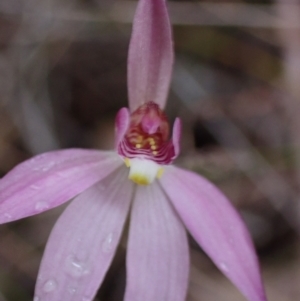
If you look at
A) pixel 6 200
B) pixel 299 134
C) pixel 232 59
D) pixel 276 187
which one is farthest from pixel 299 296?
pixel 6 200

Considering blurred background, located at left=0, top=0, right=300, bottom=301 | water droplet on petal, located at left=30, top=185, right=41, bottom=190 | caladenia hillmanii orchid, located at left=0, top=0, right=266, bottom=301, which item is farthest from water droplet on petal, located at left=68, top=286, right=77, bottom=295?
blurred background, located at left=0, top=0, right=300, bottom=301

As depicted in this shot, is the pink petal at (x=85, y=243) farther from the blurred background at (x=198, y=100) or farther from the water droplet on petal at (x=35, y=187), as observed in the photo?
the blurred background at (x=198, y=100)

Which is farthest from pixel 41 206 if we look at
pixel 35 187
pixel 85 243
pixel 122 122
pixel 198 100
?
pixel 198 100

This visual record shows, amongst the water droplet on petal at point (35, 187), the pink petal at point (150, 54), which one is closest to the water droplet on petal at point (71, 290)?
the water droplet on petal at point (35, 187)

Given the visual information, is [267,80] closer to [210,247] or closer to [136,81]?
[136,81]

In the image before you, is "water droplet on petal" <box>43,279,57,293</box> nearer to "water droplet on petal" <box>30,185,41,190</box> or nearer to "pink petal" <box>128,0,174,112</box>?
"water droplet on petal" <box>30,185,41,190</box>

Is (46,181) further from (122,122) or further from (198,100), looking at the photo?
(198,100)

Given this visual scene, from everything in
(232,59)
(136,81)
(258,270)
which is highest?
(232,59)
